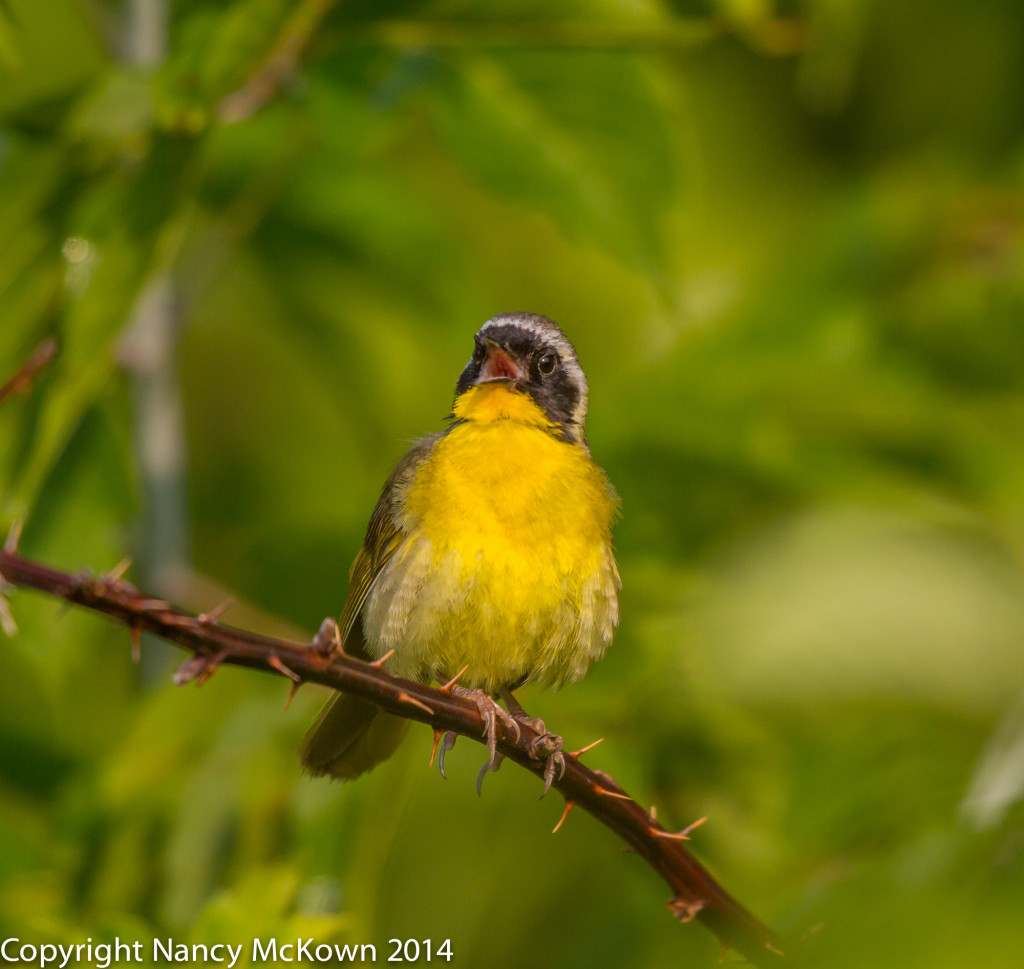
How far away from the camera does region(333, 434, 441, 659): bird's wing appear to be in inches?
93.4

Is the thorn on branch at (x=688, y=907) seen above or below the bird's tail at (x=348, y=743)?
below

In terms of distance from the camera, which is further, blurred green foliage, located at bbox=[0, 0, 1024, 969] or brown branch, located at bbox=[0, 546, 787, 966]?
blurred green foliage, located at bbox=[0, 0, 1024, 969]

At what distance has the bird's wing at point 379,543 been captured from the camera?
2.37 metres

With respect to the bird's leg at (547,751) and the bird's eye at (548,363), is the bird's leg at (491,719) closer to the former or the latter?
the bird's leg at (547,751)

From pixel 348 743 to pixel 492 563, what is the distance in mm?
412

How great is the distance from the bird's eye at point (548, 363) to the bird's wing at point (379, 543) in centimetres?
25

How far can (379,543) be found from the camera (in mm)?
2441

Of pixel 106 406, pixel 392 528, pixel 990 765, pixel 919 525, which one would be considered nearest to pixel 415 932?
pixel 392 528

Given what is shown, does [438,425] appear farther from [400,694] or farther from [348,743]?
[400,694]

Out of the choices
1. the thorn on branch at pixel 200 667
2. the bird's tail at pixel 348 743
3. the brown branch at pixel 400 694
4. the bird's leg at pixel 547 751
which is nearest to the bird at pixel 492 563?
the bird's tail at pixel 348 743

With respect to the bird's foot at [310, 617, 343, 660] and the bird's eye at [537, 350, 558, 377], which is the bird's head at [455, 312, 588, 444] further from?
the bird's foot at [310, 617, 343, 660]

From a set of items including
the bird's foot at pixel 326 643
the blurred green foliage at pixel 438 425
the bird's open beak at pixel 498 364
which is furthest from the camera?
the blurred green foliage at pixel 438 425

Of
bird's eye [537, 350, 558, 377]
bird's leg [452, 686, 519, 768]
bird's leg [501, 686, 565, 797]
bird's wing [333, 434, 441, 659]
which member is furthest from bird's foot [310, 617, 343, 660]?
bird's eye [537, 350, 558, 377]

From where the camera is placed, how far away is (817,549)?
3.71 meters
